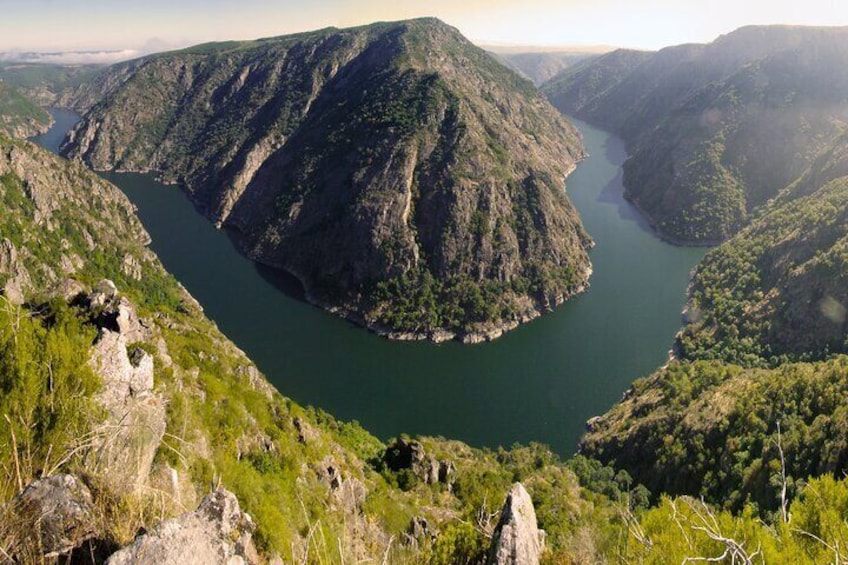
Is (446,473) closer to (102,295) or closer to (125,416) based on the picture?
(102,295)

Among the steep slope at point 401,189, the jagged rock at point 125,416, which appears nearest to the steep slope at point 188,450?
the jagged rock at point 125,416

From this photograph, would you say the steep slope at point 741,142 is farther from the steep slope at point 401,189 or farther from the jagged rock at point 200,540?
the jagged rock at point 200,540

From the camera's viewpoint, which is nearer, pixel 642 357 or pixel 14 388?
pixel 14 388

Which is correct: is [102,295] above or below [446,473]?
above

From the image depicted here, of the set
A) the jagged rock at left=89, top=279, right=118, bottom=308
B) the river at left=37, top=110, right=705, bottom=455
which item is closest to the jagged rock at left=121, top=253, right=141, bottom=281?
the river at left=37, top=110, right=705, bottom=455

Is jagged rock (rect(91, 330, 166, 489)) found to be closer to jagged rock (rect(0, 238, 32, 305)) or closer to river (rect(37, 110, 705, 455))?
river (rect(37, 110, 705, 455))

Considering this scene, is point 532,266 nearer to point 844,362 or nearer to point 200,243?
point 844,362

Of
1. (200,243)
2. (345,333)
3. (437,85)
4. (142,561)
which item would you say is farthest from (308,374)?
(437,85)

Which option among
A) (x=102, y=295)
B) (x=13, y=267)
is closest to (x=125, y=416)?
(x=102, y=295)
